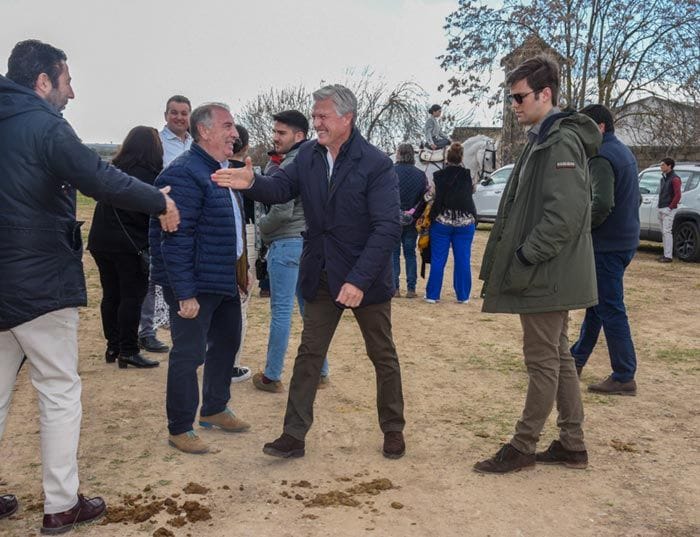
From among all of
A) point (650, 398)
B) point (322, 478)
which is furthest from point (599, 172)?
point (322, 478)

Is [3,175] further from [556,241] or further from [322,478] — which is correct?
[556,241]

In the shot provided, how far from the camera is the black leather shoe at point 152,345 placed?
6.84m

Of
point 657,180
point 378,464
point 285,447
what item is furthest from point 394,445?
point 657,180

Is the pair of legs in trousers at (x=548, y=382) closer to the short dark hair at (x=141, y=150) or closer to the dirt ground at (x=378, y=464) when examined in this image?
the dirt ground at (x=378, y=464)

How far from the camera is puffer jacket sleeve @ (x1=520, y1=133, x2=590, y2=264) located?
13.0 ft

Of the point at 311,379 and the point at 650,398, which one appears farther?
the point at 650,398

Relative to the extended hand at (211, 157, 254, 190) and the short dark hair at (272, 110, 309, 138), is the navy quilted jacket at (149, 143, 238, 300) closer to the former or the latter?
the extended hand at (211, 157, 254, 190)

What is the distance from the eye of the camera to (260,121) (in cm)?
3150

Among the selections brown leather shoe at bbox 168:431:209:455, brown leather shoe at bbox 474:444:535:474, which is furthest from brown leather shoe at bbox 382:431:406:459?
brown leather shoe at bbox 168:431:209:455

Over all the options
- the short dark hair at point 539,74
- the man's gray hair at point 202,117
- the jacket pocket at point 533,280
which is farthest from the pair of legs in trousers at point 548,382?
the man's gray hair at point 202,117

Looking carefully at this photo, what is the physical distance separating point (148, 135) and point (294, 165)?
213cm

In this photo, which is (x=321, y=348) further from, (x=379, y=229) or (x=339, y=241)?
(x=379, y=229)

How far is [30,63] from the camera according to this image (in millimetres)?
3385

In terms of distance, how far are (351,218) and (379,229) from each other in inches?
7.1
